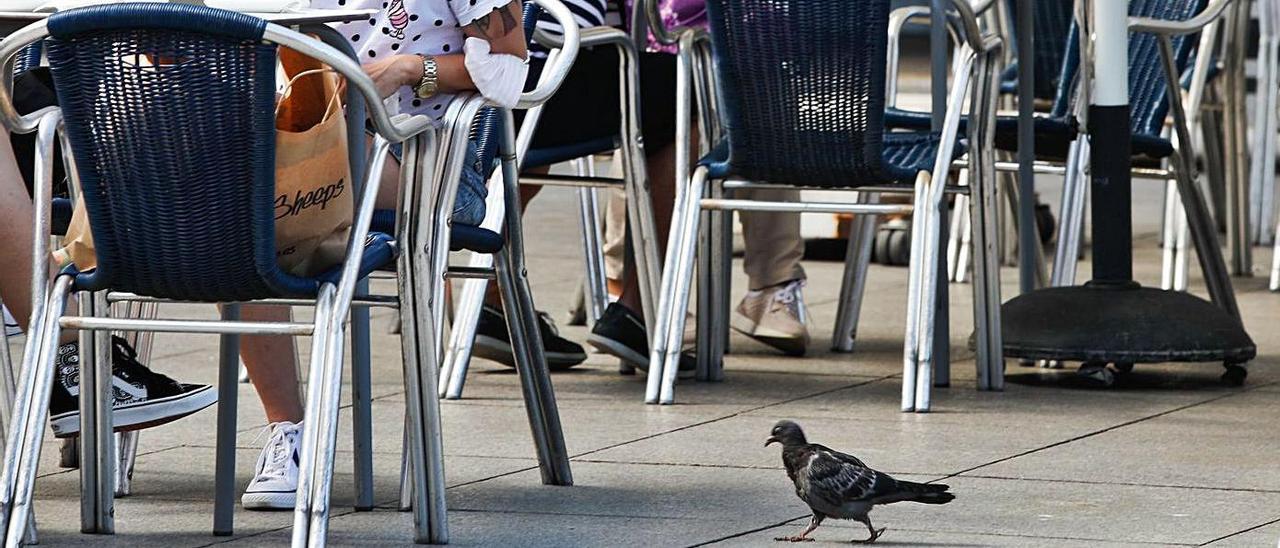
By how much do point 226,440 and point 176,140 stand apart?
0.70 m

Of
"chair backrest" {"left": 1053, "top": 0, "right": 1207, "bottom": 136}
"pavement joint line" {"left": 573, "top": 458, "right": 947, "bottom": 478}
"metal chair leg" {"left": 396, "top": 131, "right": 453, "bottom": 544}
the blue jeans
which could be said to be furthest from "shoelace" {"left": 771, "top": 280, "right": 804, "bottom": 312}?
"metal chair leg" {"left": 396, "top": 131, "right": 453, "bottom": 544}

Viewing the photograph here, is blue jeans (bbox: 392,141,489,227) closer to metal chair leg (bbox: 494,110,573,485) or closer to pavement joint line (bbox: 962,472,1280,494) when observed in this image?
metal chair leg (bbox: 494,110,573,485)

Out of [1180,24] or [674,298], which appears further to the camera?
[1180,24]

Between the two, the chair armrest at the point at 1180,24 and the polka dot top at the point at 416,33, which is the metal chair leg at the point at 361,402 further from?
the chair armrest at the point at 1180,24

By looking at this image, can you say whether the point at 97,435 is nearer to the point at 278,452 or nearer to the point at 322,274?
the point at 278,452

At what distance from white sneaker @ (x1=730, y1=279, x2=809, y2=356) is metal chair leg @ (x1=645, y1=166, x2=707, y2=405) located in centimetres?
76

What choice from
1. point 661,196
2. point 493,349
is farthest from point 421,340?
point 661,196

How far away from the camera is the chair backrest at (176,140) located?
2.94 meters

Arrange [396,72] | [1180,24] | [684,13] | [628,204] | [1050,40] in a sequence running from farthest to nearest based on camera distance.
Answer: [1050,40], [684,13], [1180,24], [628,204], [396,72]

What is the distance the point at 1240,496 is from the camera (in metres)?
3.73

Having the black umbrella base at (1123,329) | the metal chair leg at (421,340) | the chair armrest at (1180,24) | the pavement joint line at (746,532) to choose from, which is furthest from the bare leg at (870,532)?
the chair armrest at (1180,24)

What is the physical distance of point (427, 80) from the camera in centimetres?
358

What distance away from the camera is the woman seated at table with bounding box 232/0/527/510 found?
11.7 feet

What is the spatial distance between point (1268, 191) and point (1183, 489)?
531 cm
